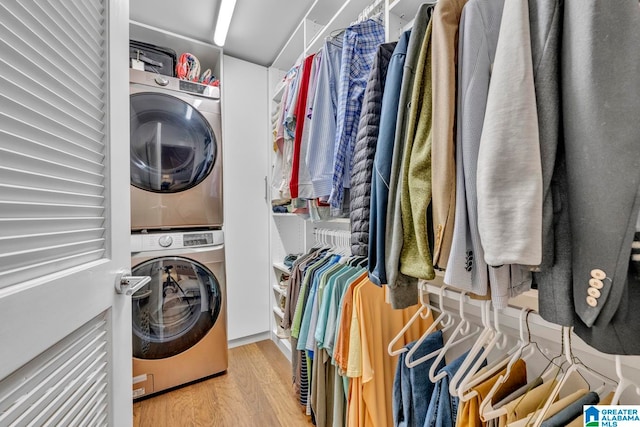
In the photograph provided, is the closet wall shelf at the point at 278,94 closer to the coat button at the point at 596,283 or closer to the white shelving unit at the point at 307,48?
the white shelving unit at the point at 307,48

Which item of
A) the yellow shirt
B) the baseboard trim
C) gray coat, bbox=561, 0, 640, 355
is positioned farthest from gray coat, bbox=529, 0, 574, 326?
the baseboard trim

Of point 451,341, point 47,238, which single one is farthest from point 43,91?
point 451,341

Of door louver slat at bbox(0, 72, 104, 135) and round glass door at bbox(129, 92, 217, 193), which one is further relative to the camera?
→ round glass door at bbox(129, 92, 217, 193)

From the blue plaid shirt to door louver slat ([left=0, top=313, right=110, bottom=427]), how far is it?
823 millimetres

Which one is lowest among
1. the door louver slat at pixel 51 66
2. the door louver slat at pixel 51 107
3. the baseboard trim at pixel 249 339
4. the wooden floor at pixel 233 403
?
the wooden floor at pixel 233 403

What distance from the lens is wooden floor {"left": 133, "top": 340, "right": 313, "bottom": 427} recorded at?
1.52 meters

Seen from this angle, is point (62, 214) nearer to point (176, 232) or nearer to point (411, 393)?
point (411, 393)

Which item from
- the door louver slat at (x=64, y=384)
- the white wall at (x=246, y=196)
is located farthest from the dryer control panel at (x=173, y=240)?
the door louver slat at (x=64, y=384)

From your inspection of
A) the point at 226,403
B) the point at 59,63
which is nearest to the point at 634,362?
the point at 59,63

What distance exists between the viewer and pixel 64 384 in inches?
20.2

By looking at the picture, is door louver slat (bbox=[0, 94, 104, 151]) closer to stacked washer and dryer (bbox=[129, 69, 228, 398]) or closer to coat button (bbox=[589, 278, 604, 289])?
coat button (bbox=[589, 278, 604, 289])

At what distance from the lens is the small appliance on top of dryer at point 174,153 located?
1.61 meters

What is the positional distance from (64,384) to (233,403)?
1.42m
